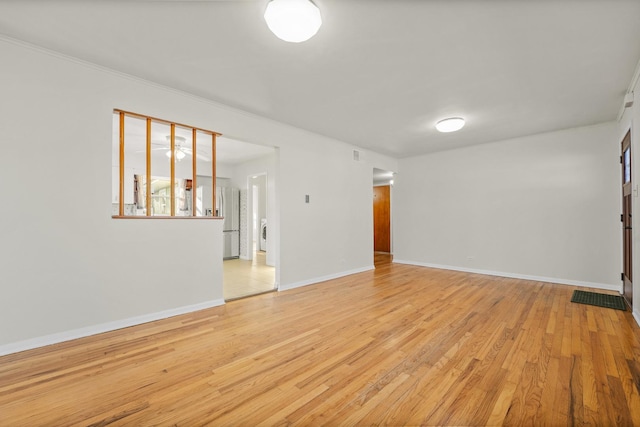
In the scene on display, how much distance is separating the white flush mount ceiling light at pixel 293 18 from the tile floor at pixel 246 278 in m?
3.19

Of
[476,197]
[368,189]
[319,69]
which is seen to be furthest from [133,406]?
[476,197]

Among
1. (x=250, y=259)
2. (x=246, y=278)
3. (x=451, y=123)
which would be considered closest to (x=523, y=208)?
(x=451, y=123)

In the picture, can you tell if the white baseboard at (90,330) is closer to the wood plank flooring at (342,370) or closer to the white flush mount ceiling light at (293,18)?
the wood plank flooring at (342,370)

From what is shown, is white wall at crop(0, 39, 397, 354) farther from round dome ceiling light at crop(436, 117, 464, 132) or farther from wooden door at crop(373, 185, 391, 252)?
wooden door at crop(373, 185, 391, 252)

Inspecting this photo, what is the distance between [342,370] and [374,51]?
2641mm

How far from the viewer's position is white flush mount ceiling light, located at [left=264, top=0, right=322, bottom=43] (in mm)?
1811

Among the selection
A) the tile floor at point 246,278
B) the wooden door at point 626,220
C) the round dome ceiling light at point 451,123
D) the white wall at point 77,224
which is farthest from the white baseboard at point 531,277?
the white wall at point 77,224

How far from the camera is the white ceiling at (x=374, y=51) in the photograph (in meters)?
1.94

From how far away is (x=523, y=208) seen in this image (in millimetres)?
4922

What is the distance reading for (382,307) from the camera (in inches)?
131

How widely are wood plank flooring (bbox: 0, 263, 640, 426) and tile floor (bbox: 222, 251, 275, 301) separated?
0.83 meters

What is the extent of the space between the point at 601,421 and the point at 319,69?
3229mm

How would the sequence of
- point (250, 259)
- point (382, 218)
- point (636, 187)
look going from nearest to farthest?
1. point (636, 187)
2. point (250, 259)
3. point (382, 218)

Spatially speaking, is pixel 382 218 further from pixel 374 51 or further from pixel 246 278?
pixel 374 51
